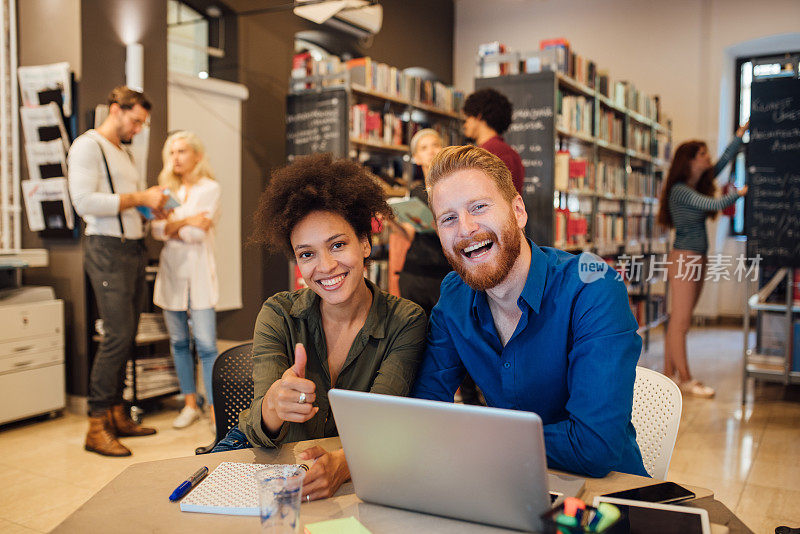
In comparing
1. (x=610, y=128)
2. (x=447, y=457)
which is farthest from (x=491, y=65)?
(x=447, y=457)

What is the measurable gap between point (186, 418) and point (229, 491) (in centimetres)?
279

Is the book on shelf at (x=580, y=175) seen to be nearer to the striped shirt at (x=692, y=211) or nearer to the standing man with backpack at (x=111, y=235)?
the striped shirt at (x=692, y=211)

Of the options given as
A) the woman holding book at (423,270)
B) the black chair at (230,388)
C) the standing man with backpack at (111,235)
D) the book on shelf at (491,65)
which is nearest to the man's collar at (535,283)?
the black chair at (230,388)

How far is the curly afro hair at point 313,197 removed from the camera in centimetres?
163

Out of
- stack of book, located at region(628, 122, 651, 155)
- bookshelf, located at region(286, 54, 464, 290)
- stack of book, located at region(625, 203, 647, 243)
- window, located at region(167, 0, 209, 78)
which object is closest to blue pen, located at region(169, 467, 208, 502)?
bookshelf, located at region(286, 54, 464, 290)

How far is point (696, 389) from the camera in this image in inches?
179

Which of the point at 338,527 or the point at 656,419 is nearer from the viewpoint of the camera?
A: the point at 338,527

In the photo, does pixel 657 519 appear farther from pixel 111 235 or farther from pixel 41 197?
pixel 41 197

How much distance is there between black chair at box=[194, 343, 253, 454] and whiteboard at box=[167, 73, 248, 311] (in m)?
3.47

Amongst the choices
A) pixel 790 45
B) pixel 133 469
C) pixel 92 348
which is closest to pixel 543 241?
pixel 92 348

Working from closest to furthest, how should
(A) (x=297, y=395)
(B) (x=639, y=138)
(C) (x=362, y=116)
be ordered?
(A) (x=297, y=395)
(C) (x=362, y=116)
(B) (x=639, y=138)

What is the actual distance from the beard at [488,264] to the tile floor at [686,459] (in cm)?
178

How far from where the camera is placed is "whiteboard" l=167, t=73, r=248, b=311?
511cm

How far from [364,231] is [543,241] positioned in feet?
10.3
